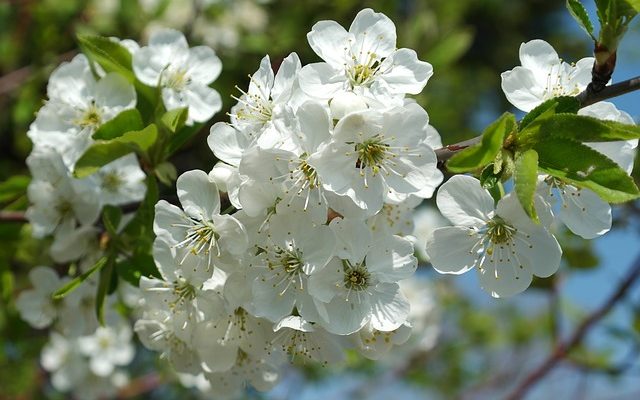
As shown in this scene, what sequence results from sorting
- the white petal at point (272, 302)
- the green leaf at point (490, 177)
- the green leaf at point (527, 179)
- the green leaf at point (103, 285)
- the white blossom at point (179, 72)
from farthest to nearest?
the white blossom at point (179, 72) < the green leaf at point (103, 285) < the white petal at point (272, 302) < the green leaf at point (490, 177) < the green leaf at point (527, 179)

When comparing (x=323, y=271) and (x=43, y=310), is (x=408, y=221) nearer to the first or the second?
(x=323, y=271)

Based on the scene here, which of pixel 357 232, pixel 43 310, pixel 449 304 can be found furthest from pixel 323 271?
pixel 449 304

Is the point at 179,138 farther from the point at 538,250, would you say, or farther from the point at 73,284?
the point at 538,250

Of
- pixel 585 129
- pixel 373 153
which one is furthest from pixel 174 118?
pixel 585 129

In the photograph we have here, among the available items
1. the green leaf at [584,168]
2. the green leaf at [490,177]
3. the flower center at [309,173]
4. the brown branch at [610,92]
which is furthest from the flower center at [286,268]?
the brown branch at [610,92]

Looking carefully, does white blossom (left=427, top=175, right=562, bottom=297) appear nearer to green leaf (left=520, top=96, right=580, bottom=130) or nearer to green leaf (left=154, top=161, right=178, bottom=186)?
green leaf (left=520, top=96, right=580, bottom=130)

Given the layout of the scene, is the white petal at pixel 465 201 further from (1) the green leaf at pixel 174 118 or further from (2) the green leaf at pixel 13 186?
(2) the green leaf at pixel 13 186
